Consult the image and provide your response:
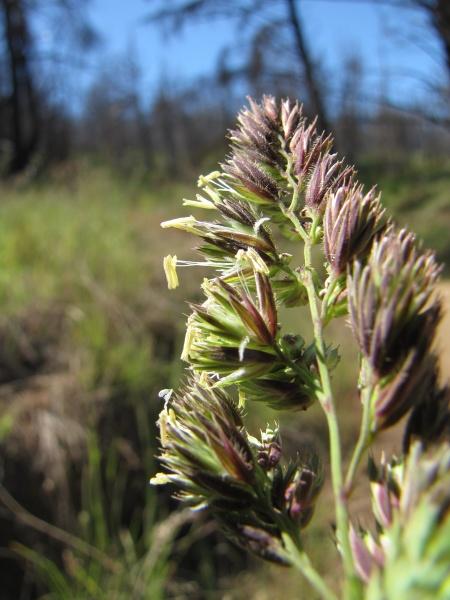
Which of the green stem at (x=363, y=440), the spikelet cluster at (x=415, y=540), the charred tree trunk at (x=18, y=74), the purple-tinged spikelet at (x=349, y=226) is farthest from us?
the charred tree trunk at (x=18, y=74)

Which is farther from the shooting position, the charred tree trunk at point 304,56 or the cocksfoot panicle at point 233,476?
the charred tree trunk at point 304,56

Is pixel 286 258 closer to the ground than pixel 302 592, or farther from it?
farther from it

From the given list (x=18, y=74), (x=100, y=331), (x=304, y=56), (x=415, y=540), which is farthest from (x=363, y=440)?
(x=18, y=74)

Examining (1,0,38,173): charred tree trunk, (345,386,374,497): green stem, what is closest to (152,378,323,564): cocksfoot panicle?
(345,386,374,497): green stem

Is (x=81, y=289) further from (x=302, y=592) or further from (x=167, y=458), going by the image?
(x=167, y=458)

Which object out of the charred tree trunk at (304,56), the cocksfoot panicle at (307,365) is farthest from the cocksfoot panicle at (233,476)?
the charred tree trunk at (304,56)

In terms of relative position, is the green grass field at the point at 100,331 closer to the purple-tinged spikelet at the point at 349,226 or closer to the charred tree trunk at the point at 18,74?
the purple-tinged spikelet at the point at 349,226

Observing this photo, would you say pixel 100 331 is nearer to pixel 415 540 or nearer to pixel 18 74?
pixel 415 540

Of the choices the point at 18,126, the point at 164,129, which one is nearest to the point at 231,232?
the point at 18,126
